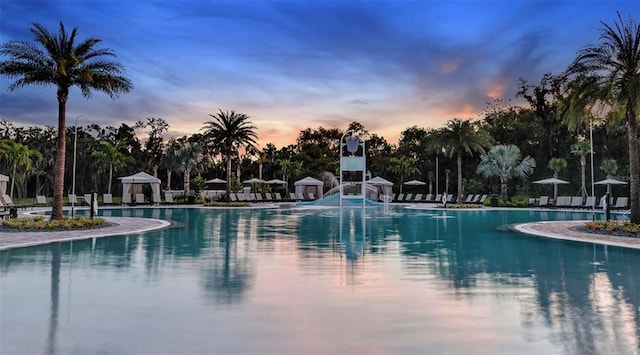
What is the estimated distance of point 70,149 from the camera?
155ft

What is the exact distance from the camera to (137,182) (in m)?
36.6

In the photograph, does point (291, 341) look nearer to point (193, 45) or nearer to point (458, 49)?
point (193, 45)

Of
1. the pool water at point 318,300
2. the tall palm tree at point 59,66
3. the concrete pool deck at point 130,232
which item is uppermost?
the tall palm tree at point 59,66

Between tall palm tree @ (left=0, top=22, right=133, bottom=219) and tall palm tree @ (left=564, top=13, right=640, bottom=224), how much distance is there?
17.0m

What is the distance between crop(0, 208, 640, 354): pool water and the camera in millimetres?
4730

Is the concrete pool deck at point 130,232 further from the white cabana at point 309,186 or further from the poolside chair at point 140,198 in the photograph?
the white cabana at point 309,186

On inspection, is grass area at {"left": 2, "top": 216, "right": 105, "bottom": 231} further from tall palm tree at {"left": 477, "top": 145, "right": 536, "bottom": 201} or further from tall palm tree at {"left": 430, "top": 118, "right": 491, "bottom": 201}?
tall palm tree at {"left": 477, "top": 145, "right": 536, "bottom": 201}

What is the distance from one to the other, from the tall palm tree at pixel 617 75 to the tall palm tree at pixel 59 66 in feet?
55.8

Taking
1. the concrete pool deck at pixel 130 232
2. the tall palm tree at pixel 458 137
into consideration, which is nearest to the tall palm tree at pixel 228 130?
the tall palm tree at pixel 458 137

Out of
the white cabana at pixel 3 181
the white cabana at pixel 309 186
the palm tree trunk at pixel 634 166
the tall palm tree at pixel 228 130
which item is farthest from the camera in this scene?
the white cabana at pixel 309 186

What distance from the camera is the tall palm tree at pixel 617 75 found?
51.6 feet

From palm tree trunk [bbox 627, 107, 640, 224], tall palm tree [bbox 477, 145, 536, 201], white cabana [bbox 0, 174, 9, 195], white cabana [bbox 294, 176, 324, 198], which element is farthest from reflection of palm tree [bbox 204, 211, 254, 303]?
white cabana [bbox 294, 176, 324, 198]

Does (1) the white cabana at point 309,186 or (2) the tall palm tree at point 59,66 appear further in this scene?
(1) the white cabana at point 309,186

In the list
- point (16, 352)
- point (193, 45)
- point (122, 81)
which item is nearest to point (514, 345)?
point (16, 352)
